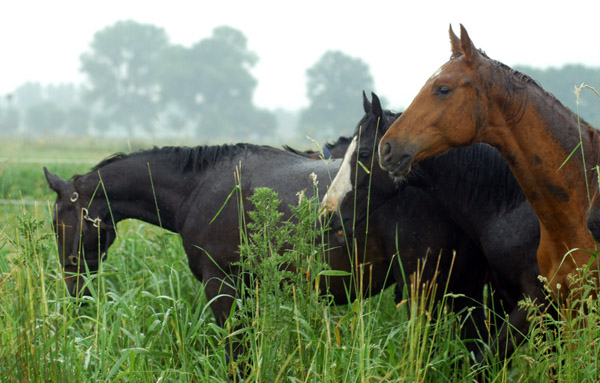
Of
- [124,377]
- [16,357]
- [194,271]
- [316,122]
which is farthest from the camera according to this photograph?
[316,122]

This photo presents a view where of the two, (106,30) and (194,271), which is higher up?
(106,30)

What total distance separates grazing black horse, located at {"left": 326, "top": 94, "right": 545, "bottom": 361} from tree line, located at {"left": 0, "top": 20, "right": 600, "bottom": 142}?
2177 inches

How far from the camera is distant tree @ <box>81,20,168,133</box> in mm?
68500

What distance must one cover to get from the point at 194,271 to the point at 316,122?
2347 inches

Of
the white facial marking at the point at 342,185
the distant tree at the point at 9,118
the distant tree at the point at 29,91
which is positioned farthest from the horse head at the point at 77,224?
the distant tree at the point at 29,91

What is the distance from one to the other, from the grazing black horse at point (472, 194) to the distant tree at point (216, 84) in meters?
55.8

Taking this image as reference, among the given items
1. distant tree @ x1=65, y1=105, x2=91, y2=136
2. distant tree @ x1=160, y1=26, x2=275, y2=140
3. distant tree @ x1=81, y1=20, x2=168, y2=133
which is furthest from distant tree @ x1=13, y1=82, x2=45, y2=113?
distant tree @ x1=160, y1=26, x2=275, y2=140

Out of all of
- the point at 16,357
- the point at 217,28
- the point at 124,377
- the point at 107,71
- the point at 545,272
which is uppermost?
the point at 217,28

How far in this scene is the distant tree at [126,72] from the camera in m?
68.5

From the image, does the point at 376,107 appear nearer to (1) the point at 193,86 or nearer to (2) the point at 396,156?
(2) the point at 396,156

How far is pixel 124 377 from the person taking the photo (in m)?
2.76

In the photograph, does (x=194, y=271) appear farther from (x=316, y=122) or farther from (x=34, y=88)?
(x=34, y=88)

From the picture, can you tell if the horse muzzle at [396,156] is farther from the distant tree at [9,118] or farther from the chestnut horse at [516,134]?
the distant tree at [9,118]

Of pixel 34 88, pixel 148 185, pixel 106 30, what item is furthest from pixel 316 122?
pixel 34 88
